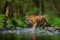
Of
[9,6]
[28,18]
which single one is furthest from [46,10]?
[9,6]

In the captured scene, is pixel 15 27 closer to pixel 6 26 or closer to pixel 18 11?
pixel 6 26

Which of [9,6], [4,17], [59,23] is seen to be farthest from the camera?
[9,6]

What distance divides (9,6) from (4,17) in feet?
3.70

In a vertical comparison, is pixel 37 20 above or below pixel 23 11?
below

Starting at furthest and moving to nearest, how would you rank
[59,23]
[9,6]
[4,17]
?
[9,6] → [4,17] → [59,23]

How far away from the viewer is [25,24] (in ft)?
43.0

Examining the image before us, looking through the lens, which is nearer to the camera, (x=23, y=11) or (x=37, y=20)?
(x=37, y=20)

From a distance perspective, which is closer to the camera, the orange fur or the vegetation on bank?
the orange fur

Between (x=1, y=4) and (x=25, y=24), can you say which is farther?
(x=1, y=4)

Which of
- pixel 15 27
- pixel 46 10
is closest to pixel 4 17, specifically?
pixel 15 27

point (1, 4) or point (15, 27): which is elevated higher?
point (1, 4)

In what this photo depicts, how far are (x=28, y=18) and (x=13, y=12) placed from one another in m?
1.42

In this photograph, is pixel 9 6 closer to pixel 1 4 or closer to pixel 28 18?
pixel 1 4

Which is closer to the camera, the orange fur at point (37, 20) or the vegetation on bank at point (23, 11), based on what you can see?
the orange fur at point (37, 20)
